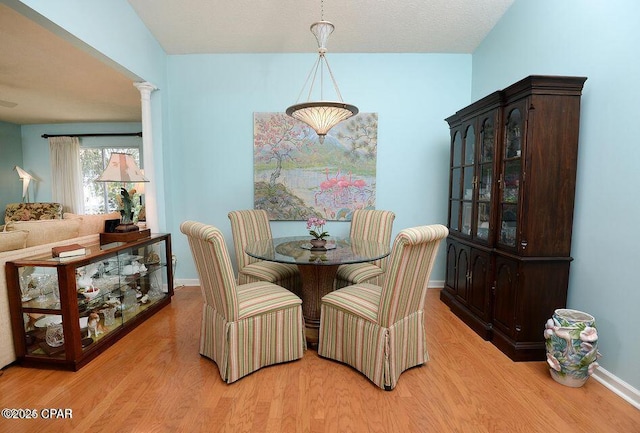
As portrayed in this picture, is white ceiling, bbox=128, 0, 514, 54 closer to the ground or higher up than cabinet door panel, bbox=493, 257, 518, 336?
higher up

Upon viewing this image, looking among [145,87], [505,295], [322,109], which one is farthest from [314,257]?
[145,87]

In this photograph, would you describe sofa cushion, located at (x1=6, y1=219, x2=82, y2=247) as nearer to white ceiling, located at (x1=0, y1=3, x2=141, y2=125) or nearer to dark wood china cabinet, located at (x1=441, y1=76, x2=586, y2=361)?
white ceiling, located at (x1=0, y1=3, x2=141, y2=125)

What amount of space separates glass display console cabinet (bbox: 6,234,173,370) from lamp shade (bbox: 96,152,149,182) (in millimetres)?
578

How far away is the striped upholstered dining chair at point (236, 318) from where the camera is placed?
5.76ft

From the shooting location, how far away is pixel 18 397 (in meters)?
1.70

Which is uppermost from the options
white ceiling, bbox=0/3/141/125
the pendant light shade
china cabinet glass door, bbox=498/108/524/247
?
white ceiling, bbox=0/3/141/125

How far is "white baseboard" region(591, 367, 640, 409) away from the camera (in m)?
1.65

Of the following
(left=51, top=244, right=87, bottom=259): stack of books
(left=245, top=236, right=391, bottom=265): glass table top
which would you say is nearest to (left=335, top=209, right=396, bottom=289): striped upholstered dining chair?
(left=245, top=236, right=391, bottom=265): glass table top

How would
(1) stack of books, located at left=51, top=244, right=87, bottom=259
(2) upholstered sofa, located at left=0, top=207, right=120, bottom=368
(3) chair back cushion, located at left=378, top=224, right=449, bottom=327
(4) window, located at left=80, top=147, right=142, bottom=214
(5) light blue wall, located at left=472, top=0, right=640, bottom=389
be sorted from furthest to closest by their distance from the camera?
(4) window, located at left=80, top=147, right=142, bottom=214 < (1) stack of books, located at left=51, top=244, right=87, bottom=259 < (2) upholstered sofa, located at left=0, top=207, right=120, bottom=368 < (5) light blue wall, located at left=472, top=0, right=640, bottom=389 < (3) chair back cushion, located at left=378, top=224, right=449, bottom=327

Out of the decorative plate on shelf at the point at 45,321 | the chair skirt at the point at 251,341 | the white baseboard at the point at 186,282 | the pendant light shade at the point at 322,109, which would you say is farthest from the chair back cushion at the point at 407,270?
the white baseboard at the point at 186,282

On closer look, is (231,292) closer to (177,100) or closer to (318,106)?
(318,106)

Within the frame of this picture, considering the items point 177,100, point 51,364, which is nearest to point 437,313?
point 51,364

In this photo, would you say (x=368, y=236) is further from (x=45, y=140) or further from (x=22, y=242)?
(x=45, y=140)

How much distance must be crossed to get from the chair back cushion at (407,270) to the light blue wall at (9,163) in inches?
301
